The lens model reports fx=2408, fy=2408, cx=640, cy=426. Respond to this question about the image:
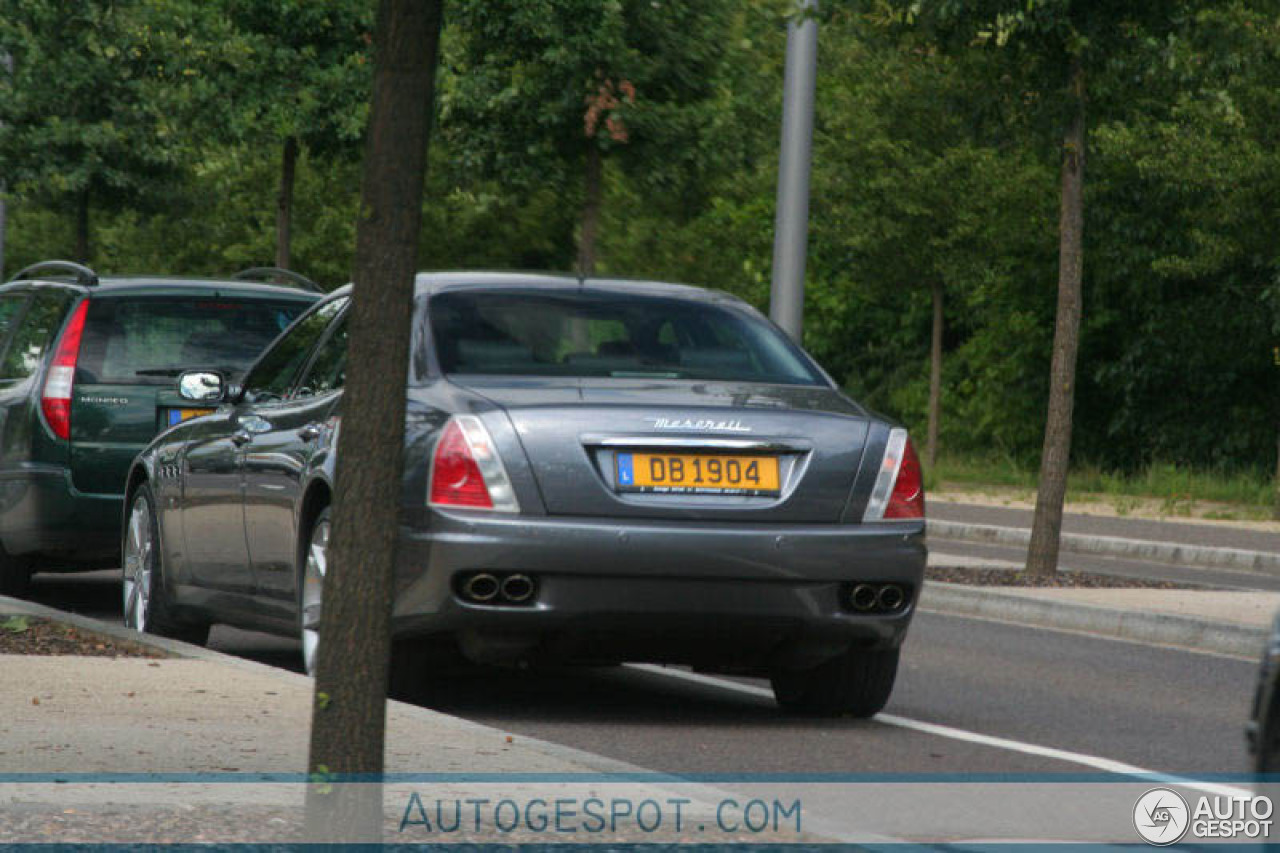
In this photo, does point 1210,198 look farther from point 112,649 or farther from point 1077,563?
point 112,649

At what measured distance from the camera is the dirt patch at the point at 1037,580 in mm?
14659

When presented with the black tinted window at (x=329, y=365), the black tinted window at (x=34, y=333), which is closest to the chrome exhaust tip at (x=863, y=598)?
the black tinted window at (x=329, y=365)

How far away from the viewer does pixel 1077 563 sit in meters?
18.8

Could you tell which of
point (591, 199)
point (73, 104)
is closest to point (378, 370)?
point (591, 199)

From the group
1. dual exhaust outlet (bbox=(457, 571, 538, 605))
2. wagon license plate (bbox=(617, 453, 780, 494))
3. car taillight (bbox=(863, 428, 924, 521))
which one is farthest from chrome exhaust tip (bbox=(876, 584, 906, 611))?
dual exhaust outlet (bbox=(457, 571, 538, 605))

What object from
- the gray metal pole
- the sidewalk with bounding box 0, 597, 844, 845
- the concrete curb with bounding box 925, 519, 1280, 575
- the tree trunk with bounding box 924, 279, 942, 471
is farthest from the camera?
the tree trunk with bounding box 924, 279, 942, 471

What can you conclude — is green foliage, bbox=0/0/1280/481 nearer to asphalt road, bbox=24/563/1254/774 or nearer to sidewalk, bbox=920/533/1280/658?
sidewalk, bbox=920/533/1280/658

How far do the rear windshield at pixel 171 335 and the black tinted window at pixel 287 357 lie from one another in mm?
1658

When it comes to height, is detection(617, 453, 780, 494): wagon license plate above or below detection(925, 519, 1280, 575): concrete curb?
above

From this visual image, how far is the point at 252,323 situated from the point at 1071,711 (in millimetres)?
4757

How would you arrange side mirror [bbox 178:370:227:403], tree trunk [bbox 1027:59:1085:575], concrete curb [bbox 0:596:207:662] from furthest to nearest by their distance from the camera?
tree trunk [bbox 1027:59:1085:575] → side mirror [bbox 178:370:227:403] → concrete curb [bbox 0:596:207:662]

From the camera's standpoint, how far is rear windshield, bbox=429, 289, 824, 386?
8.36 metres

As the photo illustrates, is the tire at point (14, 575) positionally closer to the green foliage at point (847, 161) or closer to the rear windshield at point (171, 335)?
the rear windshield at point (171, 335)

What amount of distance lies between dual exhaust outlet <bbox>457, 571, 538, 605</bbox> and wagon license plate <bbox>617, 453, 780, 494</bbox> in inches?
17.0
